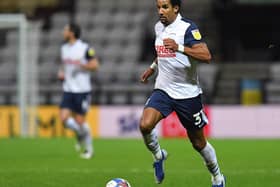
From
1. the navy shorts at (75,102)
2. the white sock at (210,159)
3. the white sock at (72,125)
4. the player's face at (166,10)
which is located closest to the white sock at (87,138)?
the white sock at (72,125)

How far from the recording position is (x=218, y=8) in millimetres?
29172

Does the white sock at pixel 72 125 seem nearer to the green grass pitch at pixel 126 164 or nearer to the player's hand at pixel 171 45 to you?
the green grass pitch at pixel 126 164

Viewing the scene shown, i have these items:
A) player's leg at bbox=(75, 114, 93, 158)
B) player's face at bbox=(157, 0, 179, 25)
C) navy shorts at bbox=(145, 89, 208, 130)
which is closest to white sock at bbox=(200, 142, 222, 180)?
navy shorts at bbox=(145, 89, 208, 130)

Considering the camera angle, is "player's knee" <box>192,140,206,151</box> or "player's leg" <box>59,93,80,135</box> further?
"player's leg" <box>59,93,80,135</box>

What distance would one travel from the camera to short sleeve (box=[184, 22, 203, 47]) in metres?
8.91

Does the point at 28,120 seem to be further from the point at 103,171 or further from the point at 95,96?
the point at 103,171

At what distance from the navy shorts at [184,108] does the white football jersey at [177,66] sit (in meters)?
0.05

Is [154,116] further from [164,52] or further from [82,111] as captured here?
[82,111]

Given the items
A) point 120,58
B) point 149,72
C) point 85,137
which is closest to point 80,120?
point 85,137

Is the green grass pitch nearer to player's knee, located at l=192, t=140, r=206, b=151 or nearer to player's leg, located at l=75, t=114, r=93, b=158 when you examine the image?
player's leg, located at l=75, t=114, r=93, b=158

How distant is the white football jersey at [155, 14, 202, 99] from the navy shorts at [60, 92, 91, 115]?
6.83 metres

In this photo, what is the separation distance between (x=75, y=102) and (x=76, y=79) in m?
0.44

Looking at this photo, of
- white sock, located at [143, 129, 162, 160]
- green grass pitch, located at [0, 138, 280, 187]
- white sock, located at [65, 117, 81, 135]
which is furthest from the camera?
white sock, located at [65, 117, 81, 135]

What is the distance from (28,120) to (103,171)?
39.2 ft
